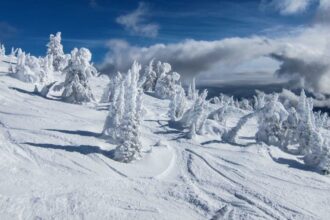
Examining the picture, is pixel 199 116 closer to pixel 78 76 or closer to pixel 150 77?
pixel 78 76

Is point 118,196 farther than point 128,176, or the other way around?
point 128,176

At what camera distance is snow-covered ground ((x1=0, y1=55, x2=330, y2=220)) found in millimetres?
33344

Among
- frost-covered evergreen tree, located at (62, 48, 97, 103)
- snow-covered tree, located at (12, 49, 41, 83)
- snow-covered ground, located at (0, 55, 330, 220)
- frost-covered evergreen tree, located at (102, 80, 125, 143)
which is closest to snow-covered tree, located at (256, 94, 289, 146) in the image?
snow-covered ground, located at (0, 55, 330, 220)

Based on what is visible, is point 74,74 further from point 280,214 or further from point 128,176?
point 280,214

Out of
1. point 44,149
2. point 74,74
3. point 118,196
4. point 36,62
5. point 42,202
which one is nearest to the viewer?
point 42,202

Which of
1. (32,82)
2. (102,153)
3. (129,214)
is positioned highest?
(32,82)

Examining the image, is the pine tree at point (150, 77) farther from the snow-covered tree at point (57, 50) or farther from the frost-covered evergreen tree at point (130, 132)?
the frost-covered evergreen tree at point (130, 132)

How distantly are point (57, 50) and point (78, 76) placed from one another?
168ft

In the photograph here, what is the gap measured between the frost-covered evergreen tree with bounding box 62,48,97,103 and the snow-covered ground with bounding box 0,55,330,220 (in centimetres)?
1131

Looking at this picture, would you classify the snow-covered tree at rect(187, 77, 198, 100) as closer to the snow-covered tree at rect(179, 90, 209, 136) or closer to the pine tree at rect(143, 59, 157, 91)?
the pine tree at rect(143, 59, 157, 91)

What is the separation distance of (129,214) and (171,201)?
4.64 meters

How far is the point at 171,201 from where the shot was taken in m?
36.8

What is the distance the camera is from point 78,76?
67.8 metres

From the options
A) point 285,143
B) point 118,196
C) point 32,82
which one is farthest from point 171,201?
point 32,82
